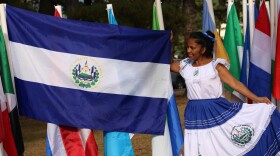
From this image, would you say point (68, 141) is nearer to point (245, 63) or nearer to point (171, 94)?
point (171, 94)

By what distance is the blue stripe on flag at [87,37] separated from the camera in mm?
6016

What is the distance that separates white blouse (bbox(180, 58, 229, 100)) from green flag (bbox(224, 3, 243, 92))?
69.1 inches

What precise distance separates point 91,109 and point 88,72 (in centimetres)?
38

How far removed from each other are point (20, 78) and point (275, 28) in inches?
123

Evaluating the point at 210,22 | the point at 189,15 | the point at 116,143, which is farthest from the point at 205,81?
the point at 189,15

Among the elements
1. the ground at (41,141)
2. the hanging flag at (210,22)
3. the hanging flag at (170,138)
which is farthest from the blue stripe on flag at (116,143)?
the ground at (41,141)

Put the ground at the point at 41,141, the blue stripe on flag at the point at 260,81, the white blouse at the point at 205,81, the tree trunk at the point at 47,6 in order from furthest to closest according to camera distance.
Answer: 1. the tree trunk at the point at 47,6
2. the ground at the point at 41,141
3. the blue stripe on flag at the point at 260,81
4. the white blouse at the point at 205,81

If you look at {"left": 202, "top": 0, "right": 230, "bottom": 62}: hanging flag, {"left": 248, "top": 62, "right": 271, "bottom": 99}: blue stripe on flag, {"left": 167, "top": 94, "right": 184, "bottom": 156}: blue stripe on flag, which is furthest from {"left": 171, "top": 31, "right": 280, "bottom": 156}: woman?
{"left": 248, "top": 62, "right": 271, "bottom": 99}: blue stripe on flag

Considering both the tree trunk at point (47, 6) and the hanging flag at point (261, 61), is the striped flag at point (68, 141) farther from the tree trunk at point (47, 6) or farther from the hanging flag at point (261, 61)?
the tree trunk at point (47, 6)

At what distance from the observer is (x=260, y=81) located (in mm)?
7191

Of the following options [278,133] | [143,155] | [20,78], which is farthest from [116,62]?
[143,155]

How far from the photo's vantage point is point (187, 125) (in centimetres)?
605

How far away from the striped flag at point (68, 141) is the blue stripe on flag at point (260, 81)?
2.14 m

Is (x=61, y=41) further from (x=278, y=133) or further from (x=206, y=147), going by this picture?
(x=278, y=133)
